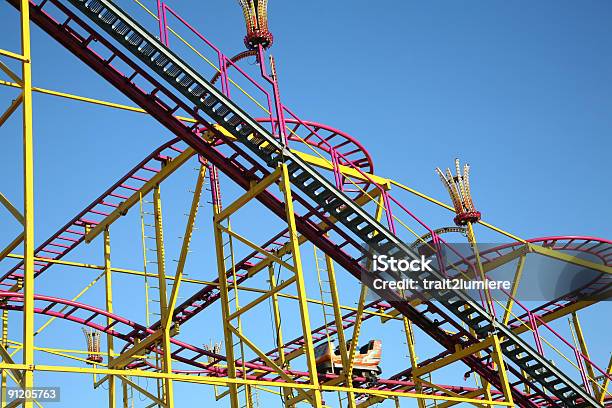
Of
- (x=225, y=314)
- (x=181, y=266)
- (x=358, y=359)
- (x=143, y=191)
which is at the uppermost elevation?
(x=143, y=191)

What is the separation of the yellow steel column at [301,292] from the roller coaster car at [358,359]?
5.64 meters

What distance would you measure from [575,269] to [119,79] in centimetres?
1231

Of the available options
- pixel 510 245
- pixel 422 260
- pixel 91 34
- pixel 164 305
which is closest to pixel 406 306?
pixel 422 260

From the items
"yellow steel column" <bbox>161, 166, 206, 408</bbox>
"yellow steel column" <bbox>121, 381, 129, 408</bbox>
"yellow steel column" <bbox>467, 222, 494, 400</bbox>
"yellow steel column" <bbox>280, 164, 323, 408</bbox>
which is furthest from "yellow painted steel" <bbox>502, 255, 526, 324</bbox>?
"yellow steel column" <bbox>121, 381, 129, 408</bbox>

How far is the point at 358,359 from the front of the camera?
19891mm

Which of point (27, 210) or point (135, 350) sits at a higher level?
point (135, 350)

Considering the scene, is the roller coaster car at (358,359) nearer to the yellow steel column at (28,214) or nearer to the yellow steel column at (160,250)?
the yellow steel column at (160,250)

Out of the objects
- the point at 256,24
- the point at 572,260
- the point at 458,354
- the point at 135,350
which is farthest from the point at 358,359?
the point at 256,24

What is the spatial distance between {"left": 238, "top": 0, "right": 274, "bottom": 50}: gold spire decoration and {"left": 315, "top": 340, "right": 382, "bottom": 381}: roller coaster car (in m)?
7.55

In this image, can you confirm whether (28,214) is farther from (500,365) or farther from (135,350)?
(500,365)

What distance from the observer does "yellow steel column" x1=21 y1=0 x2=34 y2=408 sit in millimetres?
9586

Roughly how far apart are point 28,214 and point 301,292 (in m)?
4.84

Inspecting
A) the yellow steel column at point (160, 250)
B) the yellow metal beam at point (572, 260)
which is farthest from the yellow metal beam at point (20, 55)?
the yellow metal beam at point (572, 260)

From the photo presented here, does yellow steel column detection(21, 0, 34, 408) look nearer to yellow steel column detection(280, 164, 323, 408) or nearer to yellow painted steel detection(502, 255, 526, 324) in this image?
yellow steel column detection(280, 164, 323, 408)
